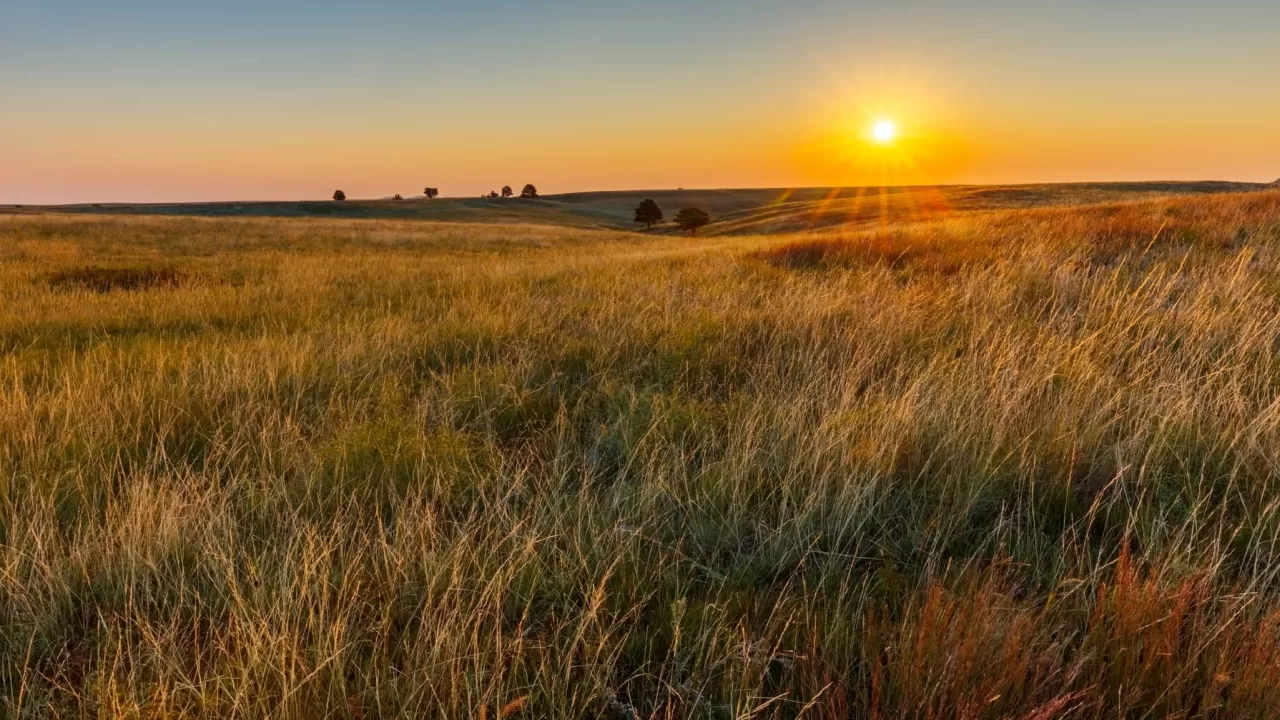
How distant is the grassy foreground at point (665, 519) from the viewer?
1416 millimetres

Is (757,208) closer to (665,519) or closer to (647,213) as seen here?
(647,213)

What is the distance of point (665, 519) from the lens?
216cm

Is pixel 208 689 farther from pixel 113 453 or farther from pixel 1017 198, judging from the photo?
pixel 1017 198

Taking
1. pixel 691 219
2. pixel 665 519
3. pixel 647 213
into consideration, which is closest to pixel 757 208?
pixel 647 213

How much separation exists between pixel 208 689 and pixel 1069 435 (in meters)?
3.06

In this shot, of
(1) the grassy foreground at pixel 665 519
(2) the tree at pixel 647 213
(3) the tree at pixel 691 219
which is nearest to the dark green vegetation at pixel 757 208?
(3) the tree at pixel 691 219

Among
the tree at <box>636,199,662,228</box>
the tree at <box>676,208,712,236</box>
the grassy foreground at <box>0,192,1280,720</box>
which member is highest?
the tree at <box>636,199,662,228</box>

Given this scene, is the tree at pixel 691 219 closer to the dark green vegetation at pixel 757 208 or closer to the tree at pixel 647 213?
the dark green vegetation at pixel 757 208

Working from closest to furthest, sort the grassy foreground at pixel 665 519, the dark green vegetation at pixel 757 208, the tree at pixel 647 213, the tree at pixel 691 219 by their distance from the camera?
1. the grassy foreground at pixel 665 519
2. the dark green vegetation at pixel 757 208
3. the tree at pixel 691 219
4. the tree at pixel 647 213

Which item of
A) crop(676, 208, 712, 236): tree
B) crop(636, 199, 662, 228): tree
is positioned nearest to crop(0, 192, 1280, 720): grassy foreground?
crop(676, 208, 712, 236): tree

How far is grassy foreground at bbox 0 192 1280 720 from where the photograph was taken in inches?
55.7

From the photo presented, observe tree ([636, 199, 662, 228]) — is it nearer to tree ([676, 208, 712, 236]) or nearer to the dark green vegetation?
the dark green vegetation

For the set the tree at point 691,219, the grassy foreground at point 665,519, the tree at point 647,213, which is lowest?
the grassy foreground at point 665,519

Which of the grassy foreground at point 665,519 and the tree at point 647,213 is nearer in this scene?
the grassy foreground at point 665,519
